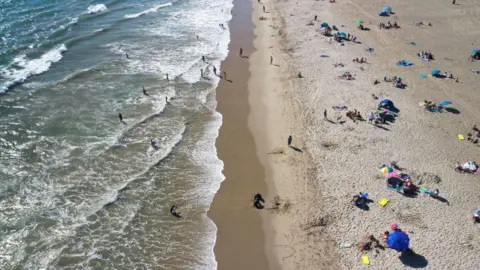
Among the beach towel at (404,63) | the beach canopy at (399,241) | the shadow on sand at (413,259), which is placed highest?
the beach towel at (404,63)

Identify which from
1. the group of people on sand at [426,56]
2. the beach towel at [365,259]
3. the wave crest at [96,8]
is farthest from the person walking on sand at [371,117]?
the wave crest at [96,8]

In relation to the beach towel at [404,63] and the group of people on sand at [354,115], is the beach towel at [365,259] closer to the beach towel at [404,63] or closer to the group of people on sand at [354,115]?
the group of people on sand at [354,115]

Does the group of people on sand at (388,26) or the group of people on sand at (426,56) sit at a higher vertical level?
the group of people on sand at (388,26)

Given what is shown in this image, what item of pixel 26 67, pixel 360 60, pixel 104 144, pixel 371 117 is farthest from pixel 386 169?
pixel 26 67

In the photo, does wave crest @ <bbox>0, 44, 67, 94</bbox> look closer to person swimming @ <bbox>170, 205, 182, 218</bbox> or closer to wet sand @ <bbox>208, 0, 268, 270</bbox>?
wet sand @ <bbox>208, 0, 268, 270</bbox>

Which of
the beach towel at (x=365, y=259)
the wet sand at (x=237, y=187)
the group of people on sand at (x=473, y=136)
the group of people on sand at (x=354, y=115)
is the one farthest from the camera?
the group of people on sand at (x=354, y=115)

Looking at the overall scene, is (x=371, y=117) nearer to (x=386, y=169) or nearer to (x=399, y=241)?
(x=386, y=169)

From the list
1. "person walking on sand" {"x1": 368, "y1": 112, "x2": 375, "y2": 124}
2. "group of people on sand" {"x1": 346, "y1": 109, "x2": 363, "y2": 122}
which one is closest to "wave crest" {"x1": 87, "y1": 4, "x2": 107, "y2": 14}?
"group of people on sand" {"x1": 346, "y1": 109, "x2": 363, "y2": 122}
